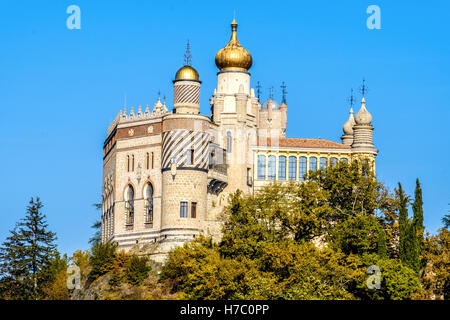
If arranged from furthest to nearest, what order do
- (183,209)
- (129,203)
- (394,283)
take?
(129,203), (183,209), (394,283)

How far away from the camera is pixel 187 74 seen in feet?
352

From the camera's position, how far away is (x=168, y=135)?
104 meters

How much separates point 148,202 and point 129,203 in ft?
8.09

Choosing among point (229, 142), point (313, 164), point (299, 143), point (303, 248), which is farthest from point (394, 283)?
point (299, 143)

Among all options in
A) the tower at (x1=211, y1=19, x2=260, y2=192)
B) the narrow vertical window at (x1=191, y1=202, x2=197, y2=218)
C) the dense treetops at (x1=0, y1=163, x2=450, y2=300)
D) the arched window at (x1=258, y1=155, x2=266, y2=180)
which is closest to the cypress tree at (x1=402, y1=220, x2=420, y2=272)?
the dense treetops at (x1=0, y1=163, x2=450, y2=300)

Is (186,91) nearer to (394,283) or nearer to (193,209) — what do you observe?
(193,209)

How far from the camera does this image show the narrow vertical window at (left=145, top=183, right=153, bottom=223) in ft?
347

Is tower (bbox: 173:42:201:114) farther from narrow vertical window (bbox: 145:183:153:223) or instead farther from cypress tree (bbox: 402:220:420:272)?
cypress tree (bbox: 402:220:420:272)

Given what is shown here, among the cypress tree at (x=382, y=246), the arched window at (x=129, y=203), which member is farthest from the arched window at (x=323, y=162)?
the cypress tree at (x=382, y=246)

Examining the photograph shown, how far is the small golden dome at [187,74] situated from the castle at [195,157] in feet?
0.33

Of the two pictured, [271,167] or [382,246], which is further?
[271,167]

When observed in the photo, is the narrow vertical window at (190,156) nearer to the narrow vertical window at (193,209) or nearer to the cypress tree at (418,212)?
the narrow vertical window at (193,209)

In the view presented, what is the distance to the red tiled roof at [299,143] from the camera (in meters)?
112
